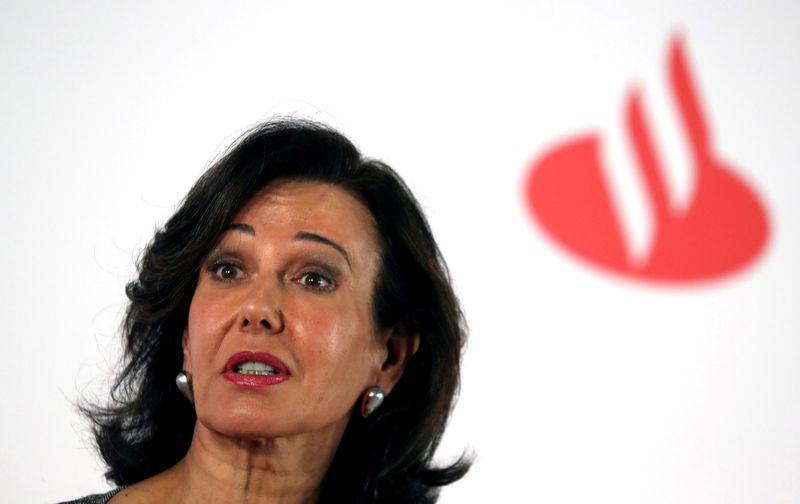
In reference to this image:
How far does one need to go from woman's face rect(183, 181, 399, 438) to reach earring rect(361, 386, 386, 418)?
0.06 feet

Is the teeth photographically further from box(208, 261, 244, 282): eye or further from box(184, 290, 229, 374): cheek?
box(208, 261, 244, 282): eye

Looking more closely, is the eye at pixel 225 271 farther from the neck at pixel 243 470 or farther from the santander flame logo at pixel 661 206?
the santander flame logo at pixel 661 206

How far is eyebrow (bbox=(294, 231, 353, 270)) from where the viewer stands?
1.84m

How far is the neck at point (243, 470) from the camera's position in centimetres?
179

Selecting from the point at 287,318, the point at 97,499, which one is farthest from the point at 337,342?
the point at 97,499

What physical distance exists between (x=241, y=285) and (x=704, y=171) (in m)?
1.48

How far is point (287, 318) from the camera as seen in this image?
A: 1.78 metres

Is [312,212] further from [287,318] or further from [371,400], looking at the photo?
[371,400]

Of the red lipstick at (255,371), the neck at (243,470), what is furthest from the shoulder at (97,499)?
the red lipstick at (255,371)

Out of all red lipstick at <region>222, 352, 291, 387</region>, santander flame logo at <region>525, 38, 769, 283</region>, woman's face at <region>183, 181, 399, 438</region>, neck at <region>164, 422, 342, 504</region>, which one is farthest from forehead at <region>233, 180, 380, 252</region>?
santander flame logo at <region>525, 38, 769, 283</region>

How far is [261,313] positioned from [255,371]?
0.10m

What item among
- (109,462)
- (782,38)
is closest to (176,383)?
(109,462)

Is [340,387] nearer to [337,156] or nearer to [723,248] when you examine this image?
→ [337,156]

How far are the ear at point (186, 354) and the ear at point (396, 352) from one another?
1.19 ft
